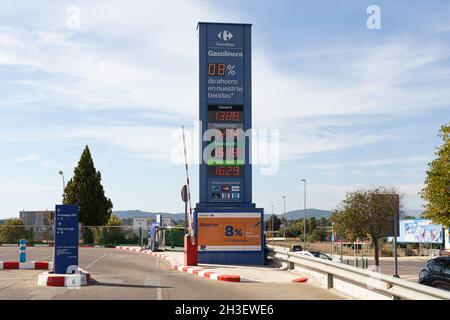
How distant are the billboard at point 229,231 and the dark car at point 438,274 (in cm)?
735

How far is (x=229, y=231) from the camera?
79.8 feet

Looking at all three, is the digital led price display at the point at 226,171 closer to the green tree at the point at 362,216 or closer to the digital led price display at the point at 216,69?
the digital led price display at the point at 216,69

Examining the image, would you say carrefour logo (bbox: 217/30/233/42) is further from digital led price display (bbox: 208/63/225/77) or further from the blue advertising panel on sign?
the blue advertising panel on sign

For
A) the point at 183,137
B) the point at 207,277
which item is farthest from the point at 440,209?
the point at 207,277

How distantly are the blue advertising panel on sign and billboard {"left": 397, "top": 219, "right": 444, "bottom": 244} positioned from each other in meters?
54.0

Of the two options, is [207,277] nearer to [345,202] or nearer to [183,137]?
[183,137]

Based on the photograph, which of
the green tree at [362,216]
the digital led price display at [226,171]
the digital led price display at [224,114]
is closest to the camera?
the digital led price display at [226,171]

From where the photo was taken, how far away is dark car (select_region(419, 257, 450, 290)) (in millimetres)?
17875

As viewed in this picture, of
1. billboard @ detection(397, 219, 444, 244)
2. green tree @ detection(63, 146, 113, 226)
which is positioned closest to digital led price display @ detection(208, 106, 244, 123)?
billboard @ detection(397, 219, 444, 244)

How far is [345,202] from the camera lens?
44500 mm

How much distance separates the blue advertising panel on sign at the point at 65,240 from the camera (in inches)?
622

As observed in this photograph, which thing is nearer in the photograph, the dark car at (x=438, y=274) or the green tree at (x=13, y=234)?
the dark car at (x=438, y=274)

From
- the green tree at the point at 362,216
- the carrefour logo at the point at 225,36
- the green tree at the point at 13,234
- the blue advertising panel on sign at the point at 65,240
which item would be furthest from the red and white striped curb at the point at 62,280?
the green tree at the point at 13,234

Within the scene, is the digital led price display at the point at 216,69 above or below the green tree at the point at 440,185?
above
